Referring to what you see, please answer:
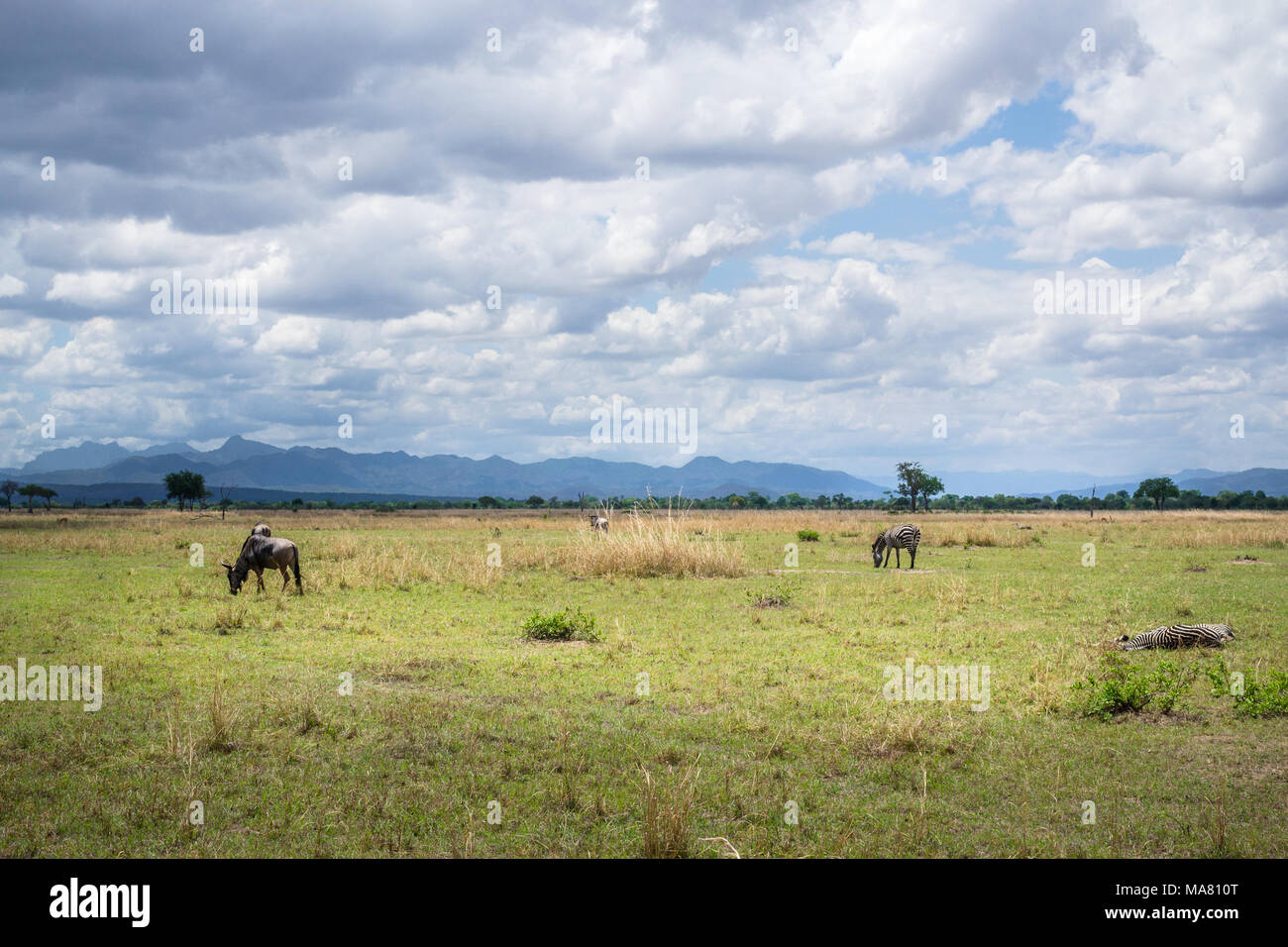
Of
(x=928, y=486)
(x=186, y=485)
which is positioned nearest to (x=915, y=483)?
(x=928, y=486)

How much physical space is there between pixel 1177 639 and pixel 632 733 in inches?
Result: 391

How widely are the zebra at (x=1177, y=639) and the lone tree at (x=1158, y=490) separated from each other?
114723 mm

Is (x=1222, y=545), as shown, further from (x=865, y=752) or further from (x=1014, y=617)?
(x=865, y=752)

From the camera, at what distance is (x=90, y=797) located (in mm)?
7828

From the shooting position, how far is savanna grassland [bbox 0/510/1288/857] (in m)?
7.14

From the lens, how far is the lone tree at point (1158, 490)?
12088 cm

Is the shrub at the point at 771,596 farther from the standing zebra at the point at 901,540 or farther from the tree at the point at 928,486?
the tree at the point at 928,486

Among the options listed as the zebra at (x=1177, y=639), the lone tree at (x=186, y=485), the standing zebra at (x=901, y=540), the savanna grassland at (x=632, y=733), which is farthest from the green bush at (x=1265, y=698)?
the lone tree at (x=186, y=485)

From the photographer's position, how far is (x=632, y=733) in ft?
32.0

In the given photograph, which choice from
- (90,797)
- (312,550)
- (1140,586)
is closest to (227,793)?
(90,797)

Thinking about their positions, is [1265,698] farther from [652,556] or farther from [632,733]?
[652,556]

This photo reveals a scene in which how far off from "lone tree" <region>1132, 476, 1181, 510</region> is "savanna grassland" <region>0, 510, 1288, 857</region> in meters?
115

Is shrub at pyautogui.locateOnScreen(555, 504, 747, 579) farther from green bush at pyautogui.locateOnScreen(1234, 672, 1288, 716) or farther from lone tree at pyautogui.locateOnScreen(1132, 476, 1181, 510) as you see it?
lone tree at pyautogui.locateOnScreen(1132, 476, 1181, 510)
